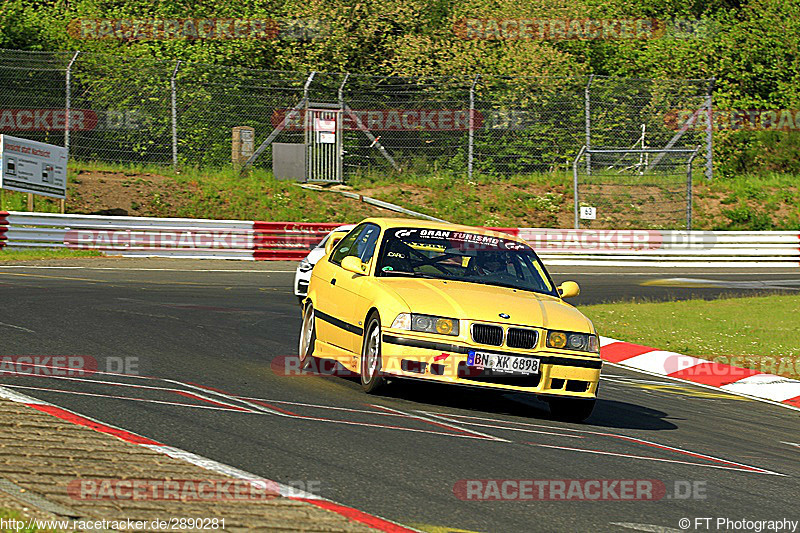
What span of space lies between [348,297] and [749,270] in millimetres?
24239

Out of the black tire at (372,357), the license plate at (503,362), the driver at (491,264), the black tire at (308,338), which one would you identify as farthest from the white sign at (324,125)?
the license plate at (503,362)

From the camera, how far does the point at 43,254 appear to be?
26.5 meters

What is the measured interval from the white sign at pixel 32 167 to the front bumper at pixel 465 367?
22.0 m

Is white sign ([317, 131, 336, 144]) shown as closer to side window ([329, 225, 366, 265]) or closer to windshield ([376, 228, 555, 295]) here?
side window ([329, 225, 366, 265])

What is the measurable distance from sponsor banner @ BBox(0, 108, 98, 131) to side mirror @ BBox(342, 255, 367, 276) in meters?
23.0

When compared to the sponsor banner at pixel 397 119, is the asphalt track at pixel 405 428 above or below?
below

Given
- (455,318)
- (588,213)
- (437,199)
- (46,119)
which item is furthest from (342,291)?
(437,199)

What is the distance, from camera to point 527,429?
8750mm

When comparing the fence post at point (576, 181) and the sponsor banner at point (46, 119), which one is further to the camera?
the fence post at point (576, 181)

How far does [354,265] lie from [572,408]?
2246 millimetres

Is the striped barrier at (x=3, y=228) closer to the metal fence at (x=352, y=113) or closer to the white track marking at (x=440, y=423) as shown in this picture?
the metal fence at (x=352, y=113)

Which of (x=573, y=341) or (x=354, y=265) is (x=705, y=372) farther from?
(x=354, y=265)

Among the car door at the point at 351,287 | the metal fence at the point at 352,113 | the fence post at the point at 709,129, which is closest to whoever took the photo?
the car door at the point at 351,287

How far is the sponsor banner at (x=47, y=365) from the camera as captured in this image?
380 inches
